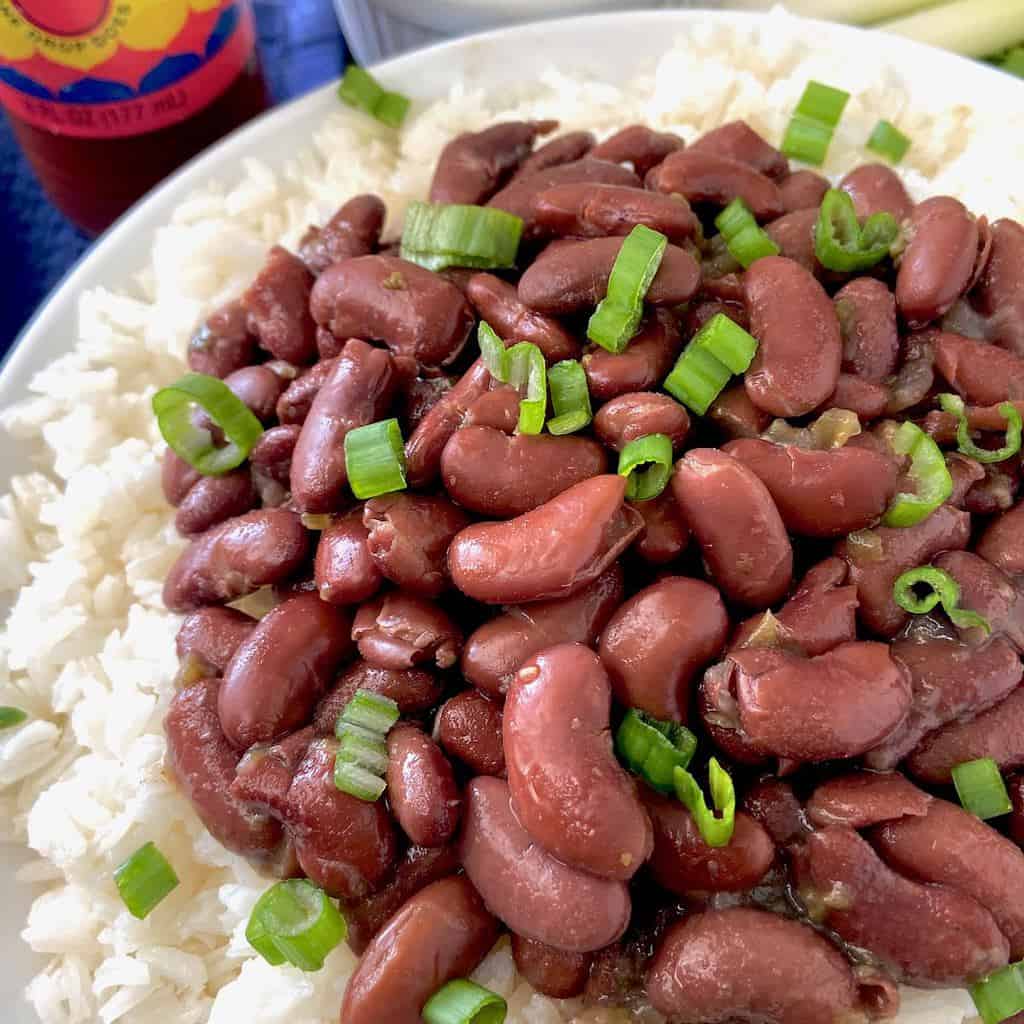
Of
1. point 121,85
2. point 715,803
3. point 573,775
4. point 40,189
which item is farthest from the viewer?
point 40,189

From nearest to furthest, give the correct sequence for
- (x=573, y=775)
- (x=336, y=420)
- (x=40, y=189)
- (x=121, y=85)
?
(x=573, y=775) → (x=336, y=420) → (x=121, y=85) → (x=40, y=189)

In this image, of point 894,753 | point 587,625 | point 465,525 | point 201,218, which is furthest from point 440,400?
point 201,218

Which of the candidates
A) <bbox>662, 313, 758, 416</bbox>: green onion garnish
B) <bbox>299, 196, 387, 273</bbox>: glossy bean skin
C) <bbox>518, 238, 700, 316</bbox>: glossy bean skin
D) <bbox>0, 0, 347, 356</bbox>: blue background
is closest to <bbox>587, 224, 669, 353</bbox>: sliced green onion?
<bbox>518, 238, 700, 316</bbox>: glossy bean skin

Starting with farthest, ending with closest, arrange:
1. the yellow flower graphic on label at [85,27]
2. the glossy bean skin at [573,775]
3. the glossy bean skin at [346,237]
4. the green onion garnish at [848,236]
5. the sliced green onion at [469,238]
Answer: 1. the yellow flower graphic on label at [85,27]
2. the glossy bean skin at [346,237]
3. the sliced green onion at [469,238]
4. the green onion garnish at [848,236]
5. the glossy bean skin at [573,775]

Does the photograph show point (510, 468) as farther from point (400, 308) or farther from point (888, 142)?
point (888, 142)

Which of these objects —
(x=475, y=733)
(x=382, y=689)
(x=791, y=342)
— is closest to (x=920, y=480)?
(x=791, y=342)

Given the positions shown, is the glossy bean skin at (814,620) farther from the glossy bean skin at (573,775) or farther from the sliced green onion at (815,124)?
the sliced green onion at (815,124)

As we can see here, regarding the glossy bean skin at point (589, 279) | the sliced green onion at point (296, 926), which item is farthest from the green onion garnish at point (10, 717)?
the glossy bean skin at point (589, 279)
